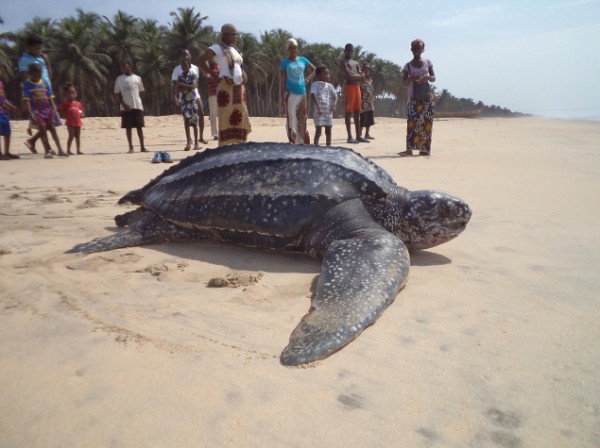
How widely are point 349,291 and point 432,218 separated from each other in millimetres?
946

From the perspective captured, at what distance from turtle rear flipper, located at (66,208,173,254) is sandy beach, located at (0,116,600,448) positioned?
0.09m

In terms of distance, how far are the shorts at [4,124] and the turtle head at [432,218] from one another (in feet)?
24.8

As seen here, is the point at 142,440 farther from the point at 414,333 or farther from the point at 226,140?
the point at 226,140

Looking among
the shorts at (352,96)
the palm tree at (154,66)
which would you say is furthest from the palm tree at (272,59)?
the shorts at (352,96)

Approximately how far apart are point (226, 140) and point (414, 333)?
4345 millimetres

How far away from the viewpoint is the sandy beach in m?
1.08

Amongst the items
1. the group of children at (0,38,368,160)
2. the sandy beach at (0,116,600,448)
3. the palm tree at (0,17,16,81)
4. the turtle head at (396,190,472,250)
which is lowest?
the sandy beach at (0,116,600,448)

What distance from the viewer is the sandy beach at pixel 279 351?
1078 millimetres

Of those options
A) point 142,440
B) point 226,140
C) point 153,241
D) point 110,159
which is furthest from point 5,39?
point 142,440

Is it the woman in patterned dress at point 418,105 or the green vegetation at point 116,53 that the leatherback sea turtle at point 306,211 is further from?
the green vegetation at point 116,53

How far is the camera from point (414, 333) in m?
1.54

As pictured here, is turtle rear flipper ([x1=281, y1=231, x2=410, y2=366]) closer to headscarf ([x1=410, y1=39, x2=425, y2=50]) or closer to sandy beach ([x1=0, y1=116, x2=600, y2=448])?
sandy beach ([x1=0, y1=116, x2=600, y2=448])

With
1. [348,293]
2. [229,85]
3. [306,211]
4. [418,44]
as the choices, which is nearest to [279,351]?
[348,293]

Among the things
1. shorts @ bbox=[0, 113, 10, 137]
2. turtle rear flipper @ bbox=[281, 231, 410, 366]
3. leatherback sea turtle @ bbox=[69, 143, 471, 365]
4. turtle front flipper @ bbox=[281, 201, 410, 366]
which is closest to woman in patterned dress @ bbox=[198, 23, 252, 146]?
leatherback sea turtle @ bbox=[69, 143, 471, 365]
